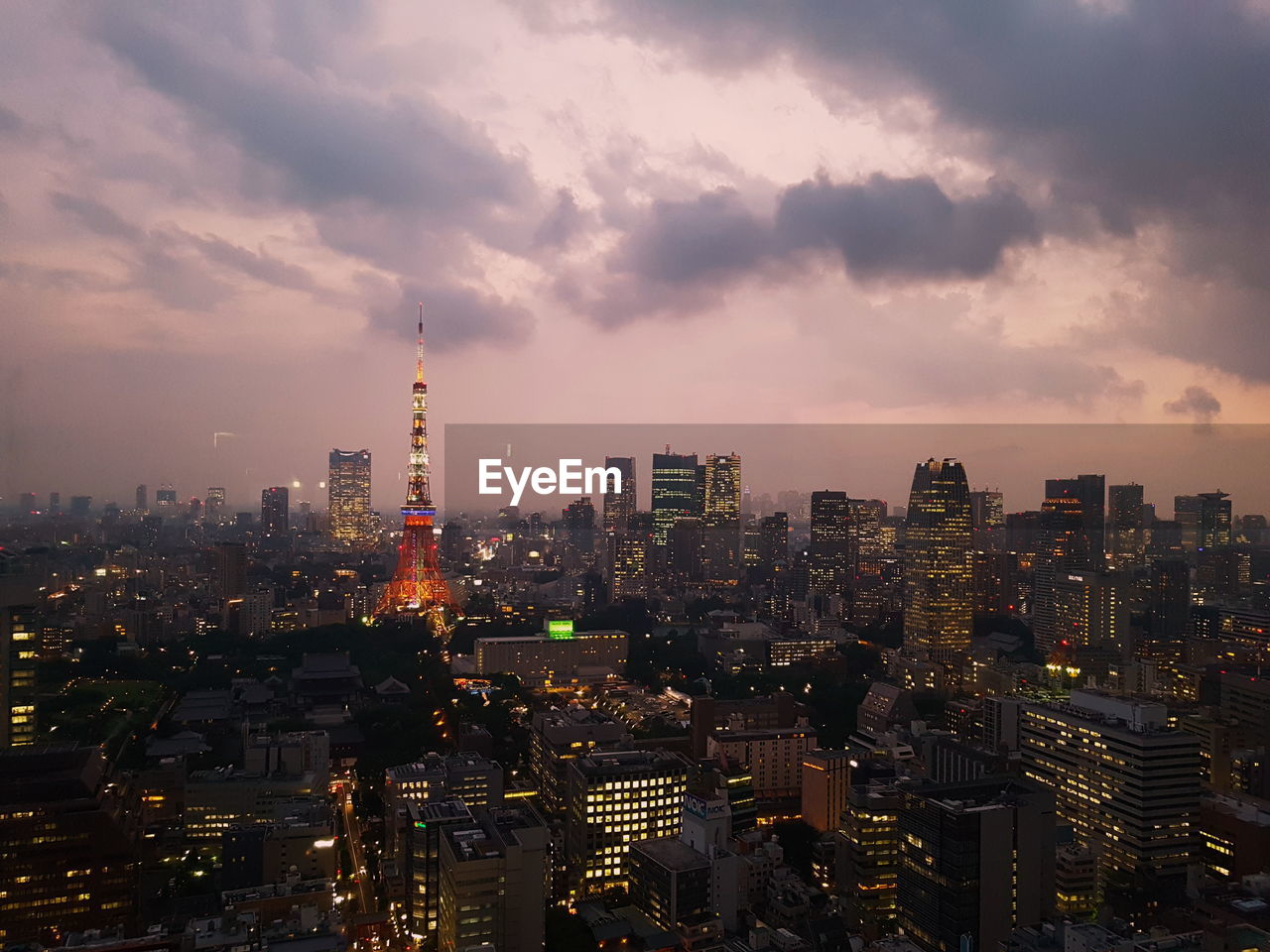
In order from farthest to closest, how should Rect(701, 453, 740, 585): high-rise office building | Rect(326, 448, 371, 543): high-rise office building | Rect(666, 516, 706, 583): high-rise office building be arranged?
Rect(701, 453, 740, 585): high-rise office building
Rect(666, 516, 706, 583): high-rise office building
Rect(326, 448, 371, 543): high-rise office building

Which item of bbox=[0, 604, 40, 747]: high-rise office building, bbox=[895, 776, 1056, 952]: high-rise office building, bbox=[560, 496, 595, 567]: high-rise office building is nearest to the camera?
bbox=[895, 776, 1056, 952]: high-rise office building

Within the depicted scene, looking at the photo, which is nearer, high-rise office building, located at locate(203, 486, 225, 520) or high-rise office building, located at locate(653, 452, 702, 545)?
high-rise office building, located at locate(203, 486, 225, 520)

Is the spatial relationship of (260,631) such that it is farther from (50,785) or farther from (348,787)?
(50,785)

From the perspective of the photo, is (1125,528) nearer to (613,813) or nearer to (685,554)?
(685,554)

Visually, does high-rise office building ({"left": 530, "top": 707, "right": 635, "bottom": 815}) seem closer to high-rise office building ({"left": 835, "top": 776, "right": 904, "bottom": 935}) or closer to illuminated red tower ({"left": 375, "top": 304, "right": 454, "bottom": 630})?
high-rise office building ({"left": 835, "top": 776, "right": 904, "bottom": 935})

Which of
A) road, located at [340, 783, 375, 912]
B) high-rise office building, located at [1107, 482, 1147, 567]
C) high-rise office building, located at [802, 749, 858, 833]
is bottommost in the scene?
road, located at [340, 783, 375, 912]

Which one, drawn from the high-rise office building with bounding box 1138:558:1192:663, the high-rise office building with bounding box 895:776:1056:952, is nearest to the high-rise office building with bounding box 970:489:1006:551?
the high-rise office building with bounding box 1138:558:1192:663

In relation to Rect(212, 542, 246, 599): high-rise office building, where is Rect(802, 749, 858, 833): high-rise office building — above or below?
below

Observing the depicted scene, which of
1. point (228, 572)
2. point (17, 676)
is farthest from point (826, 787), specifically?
point (228, 572)
